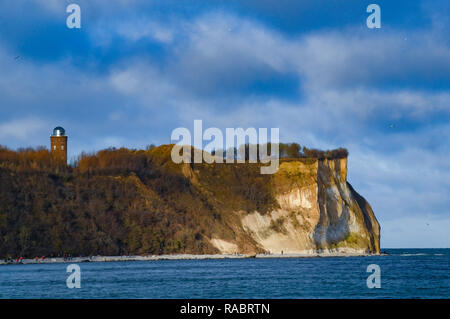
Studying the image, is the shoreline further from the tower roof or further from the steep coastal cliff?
the tower roof

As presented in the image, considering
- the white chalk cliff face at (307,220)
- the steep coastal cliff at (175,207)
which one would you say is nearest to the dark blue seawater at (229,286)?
the steep coastal cliff at (175,207)

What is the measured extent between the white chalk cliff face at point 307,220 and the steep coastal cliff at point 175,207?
0.65 feet

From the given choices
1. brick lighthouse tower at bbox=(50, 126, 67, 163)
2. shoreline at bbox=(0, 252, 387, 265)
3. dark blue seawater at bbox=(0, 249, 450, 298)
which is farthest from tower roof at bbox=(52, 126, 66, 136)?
dark blue seawater at bbox=(0, 249, 450, 298)

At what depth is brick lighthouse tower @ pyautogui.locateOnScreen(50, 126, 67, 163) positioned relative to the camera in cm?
13525

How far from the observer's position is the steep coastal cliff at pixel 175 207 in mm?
110438

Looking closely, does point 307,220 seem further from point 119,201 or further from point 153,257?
point 119,201

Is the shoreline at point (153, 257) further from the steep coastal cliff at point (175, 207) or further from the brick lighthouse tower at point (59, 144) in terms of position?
the brick lighthouse tower at point (59, 144)

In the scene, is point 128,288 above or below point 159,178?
below

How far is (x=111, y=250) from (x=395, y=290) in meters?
70.3

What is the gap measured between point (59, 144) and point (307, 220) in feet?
169

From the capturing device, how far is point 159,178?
136625 millimetres

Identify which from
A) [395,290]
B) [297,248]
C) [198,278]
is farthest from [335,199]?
[395,290]
